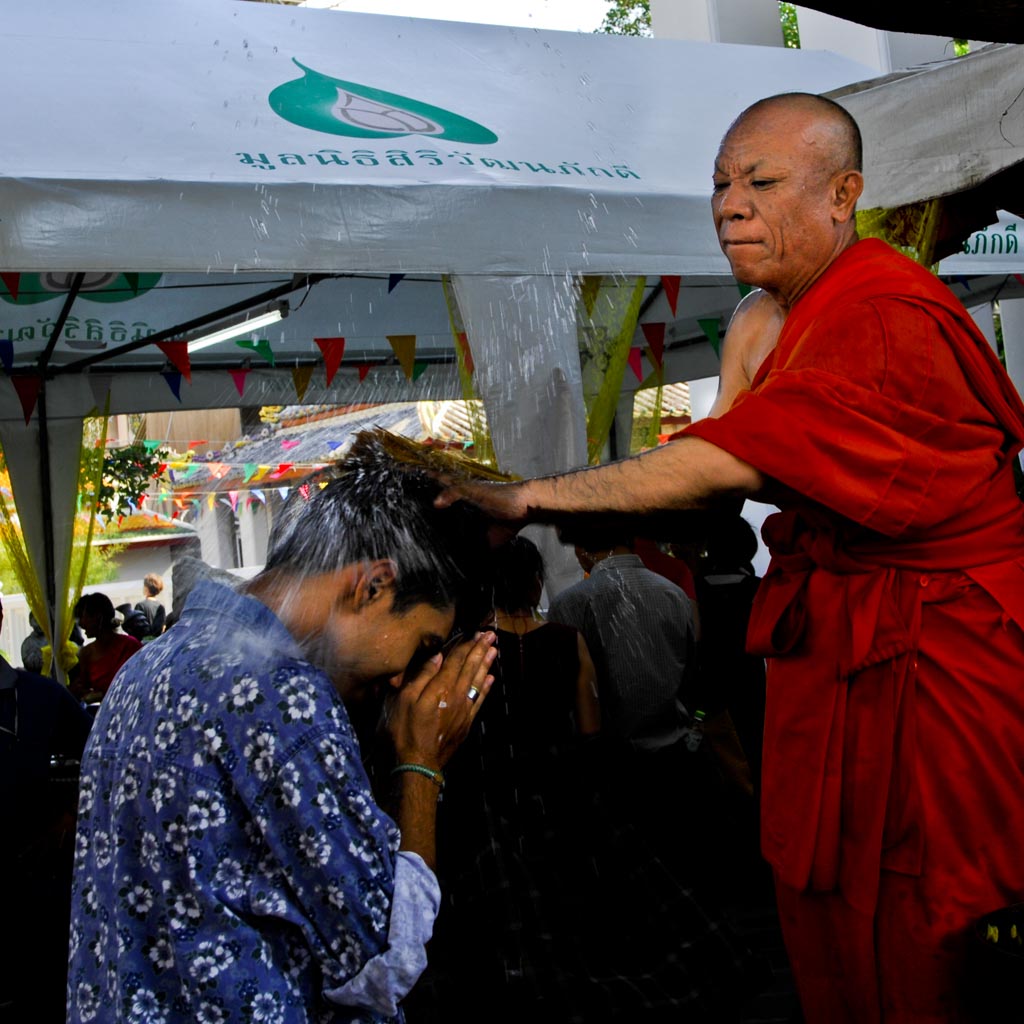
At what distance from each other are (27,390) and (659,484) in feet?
19.9

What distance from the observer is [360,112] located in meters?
3.93

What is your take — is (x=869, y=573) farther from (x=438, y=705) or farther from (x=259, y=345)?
(x=259, y=345)

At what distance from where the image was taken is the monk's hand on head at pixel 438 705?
66.7 inches

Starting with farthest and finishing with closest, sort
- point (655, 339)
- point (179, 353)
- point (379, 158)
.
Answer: point (655, 339) < point (179, 353) < point (379, 158)

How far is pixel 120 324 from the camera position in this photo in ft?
20.4

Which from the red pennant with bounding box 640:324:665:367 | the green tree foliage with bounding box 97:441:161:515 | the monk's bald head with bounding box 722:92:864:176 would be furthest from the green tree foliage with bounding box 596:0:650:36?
the monk's bald head with bounding box 722:92:864:176

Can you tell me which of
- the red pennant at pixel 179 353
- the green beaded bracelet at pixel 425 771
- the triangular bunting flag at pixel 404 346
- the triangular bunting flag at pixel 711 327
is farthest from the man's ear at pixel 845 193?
the triangular bunting flag at pixel 711 327

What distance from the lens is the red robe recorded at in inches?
67.6

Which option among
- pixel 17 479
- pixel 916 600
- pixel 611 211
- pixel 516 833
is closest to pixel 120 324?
pixel 17 479

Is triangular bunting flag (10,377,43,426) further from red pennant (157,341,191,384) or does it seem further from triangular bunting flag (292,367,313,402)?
triangular bunting flag (292,367,313,402)

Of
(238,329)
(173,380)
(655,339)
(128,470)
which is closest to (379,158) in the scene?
(238,329)

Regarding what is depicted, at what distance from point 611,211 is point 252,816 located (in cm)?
276

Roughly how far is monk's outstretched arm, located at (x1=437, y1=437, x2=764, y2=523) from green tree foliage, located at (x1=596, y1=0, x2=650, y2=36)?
19.8 metres

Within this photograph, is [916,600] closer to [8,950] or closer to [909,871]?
[909,871]
